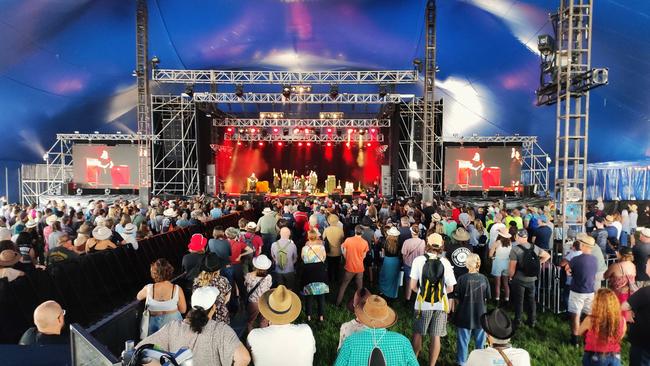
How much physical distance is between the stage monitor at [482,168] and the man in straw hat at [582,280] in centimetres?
1542

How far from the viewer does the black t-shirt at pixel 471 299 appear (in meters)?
3.90

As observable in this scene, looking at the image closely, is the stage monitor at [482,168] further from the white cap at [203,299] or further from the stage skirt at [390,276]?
the white cap at [203,299]

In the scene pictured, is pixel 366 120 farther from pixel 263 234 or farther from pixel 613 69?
pixel 263 234

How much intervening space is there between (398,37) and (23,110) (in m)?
13.9

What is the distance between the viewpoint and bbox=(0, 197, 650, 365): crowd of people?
2396 millimetres

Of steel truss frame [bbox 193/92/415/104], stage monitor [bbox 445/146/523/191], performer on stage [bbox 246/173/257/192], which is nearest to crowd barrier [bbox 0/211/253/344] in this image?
steel truss frame [bbox 193/92/415/104]

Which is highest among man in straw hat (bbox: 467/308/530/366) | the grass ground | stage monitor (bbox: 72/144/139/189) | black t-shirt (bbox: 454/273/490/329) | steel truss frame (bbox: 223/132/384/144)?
steel truss frame (bbox: 223/132/384/144)

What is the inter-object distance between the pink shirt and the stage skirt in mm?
355

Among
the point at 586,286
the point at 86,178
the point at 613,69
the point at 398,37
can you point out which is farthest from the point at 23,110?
the point at 613,69

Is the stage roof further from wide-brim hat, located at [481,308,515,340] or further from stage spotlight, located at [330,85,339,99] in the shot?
wide-brim hat, located at [481,308,515,340]

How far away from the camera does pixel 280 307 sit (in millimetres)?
2656

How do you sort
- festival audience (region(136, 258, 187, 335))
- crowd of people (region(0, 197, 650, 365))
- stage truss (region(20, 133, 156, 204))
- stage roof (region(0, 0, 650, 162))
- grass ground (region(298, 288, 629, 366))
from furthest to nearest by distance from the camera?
stage truss (region(20, 133, 156, 204)), stage roof (region(0, 0, 650, 162)), grass ground (region(298, 288, 629, 366)), festival audience (region(136, 258, 187, 335)), crowd of people (region(0, 197, 650, 365))

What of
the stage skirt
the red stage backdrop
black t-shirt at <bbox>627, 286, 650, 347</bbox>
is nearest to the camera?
black t-shirt at <bbox>627, 286, 650, 347</bbox>

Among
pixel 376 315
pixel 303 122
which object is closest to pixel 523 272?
pixel 376 315
